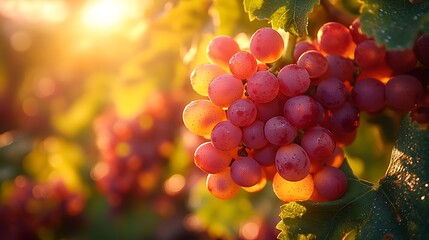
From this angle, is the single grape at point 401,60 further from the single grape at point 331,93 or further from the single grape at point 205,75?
the single grape at point 205,75

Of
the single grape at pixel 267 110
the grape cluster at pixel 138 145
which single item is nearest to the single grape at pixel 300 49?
the single grape at pixel 267 110

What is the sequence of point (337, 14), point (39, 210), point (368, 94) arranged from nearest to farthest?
point (368, 94) < point (337, 14) < point (39, 210)

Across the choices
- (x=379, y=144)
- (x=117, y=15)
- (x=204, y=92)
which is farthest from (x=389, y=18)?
(x=117, y=15)

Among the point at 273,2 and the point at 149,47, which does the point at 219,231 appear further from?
the point at 273,2

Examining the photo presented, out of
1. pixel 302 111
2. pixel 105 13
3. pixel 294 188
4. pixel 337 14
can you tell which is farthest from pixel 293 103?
pixel 105 13

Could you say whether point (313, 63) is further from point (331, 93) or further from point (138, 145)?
point (138, 145)

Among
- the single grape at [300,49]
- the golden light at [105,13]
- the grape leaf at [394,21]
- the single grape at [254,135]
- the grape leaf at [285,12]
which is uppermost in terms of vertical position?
the grape leaf at [285,12]

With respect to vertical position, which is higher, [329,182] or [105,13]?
[329,182]
